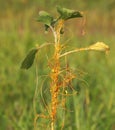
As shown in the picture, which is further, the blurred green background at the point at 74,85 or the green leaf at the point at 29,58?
the blurred green background at the point at 74,85

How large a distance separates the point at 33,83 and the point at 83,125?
80 cm

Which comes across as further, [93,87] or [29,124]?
[93,87]

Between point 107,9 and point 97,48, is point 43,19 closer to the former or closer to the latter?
point 97,48

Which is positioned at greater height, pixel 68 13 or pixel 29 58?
pixel 68 13

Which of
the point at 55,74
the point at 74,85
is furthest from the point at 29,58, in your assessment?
the point at 74,85

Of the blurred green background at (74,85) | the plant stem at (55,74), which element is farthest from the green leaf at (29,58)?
the blurred green background at (74,85)

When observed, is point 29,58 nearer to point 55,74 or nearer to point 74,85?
point 55,74

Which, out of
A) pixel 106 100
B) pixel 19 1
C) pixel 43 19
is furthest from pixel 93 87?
pixel 19 1

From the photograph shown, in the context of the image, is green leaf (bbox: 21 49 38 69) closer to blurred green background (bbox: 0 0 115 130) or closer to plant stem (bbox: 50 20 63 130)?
plant stem (bbox: 50 20 63 130)

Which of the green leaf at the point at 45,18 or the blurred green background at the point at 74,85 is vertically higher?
the green leaf at the point at 45,18

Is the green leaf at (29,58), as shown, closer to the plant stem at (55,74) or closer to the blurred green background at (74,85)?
the plant stem at (55,74)

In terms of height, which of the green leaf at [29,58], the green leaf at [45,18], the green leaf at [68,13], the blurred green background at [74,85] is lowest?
the blurred green background at [74,85]

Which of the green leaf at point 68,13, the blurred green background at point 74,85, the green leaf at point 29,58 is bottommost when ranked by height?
the blurred green background at point 74,85

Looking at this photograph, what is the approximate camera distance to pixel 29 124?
2.29 m
